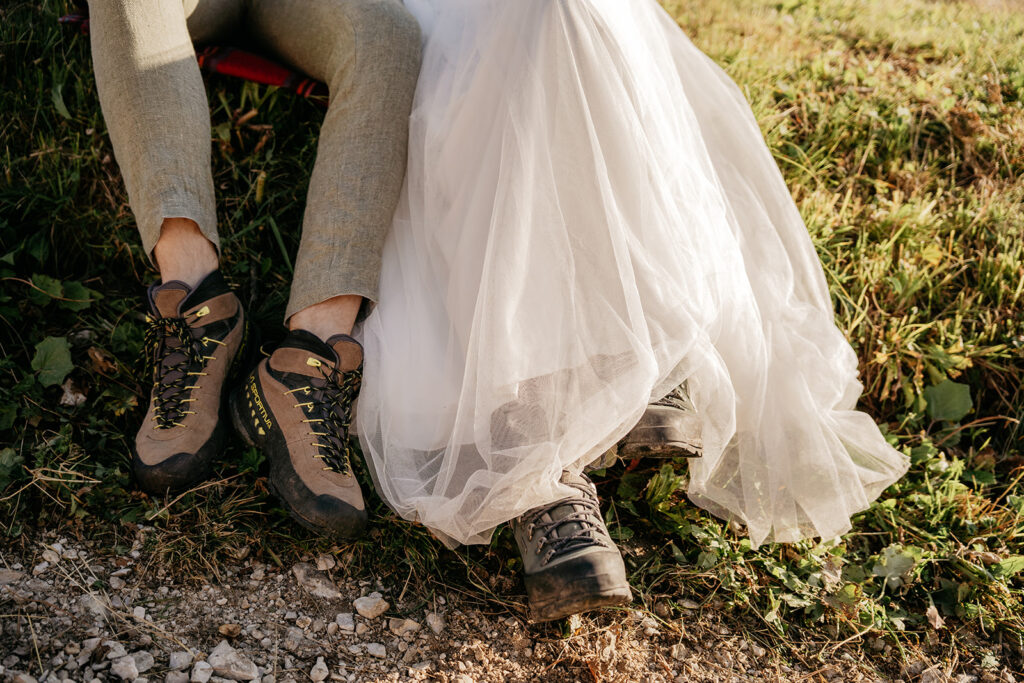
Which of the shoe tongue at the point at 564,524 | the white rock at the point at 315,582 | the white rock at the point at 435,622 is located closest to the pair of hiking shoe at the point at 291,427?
the shoe tongue at the point at 564,524

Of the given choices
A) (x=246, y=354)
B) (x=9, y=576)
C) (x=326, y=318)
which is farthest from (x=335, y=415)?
(x=9, y=576)

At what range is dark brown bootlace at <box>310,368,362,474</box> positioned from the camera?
156cm

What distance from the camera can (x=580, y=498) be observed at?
1527 millimetres

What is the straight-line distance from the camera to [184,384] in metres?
1.59

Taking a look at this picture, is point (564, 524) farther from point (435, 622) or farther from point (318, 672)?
point (318, 672)

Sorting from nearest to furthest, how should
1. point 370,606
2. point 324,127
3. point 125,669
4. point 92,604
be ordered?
point 125,669
point 92,604
point 370,606
point 324,127

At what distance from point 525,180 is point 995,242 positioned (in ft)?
5.86

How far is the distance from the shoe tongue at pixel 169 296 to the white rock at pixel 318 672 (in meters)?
0.77

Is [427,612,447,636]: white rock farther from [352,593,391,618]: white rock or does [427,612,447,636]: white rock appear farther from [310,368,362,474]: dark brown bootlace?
[310,368,362,474]: dark brown bootlace

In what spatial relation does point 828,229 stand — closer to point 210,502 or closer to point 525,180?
point 525,180

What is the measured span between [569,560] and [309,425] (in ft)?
1.99

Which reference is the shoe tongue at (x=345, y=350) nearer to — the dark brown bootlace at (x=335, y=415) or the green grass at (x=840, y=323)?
the dark brown bootlace at (x=335, y=415)

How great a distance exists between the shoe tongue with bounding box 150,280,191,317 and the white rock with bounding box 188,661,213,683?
2.30 ft

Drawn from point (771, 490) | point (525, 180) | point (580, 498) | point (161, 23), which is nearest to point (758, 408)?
point (771, 490)
